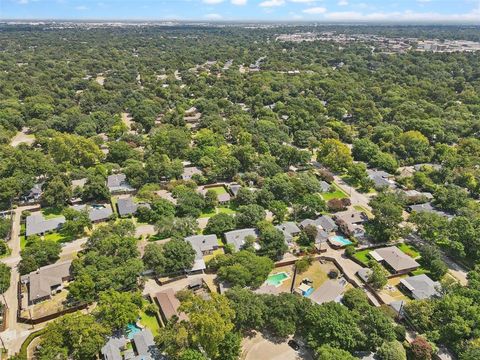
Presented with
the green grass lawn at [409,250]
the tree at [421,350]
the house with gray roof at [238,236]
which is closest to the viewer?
the tree at [421,350]

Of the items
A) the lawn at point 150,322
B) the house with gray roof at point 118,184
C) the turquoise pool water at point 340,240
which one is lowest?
the lawn at point 150,322

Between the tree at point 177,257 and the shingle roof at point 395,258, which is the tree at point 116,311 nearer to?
the tree at point 177,257

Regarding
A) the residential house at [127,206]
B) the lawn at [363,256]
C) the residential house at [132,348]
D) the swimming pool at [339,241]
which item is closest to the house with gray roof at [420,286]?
the lawn at [363,256]

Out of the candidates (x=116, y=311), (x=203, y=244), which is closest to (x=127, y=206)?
(x=203, y=244)

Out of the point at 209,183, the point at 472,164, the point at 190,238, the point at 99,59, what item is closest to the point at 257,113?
the point at 209,183

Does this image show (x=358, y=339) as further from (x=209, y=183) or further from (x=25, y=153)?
(x=25, y=153)

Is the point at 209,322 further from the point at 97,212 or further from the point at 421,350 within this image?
the point at 97,212
